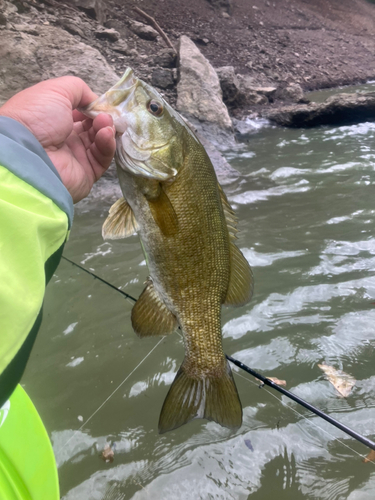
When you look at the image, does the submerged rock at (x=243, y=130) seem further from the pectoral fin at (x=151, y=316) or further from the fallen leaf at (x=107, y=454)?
the fallen leaf at (x=107, y=454)

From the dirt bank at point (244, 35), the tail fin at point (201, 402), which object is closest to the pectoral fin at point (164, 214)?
the tail fin at point (201, 402)

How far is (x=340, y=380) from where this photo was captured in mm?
2248

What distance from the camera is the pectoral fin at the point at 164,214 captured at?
1.44m

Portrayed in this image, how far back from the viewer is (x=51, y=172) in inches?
44.5

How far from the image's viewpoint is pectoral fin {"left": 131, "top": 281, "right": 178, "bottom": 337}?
1504 mm

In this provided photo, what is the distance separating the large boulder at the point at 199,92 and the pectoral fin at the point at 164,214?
655cm

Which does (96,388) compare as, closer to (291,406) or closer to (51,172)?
(291,406)

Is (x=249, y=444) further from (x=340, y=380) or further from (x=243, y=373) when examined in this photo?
(x=340, y=380)

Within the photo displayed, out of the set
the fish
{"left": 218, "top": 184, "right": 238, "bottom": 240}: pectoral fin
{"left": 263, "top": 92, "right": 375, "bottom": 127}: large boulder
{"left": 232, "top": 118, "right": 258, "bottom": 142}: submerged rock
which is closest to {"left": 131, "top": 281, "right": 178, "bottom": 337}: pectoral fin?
the fish

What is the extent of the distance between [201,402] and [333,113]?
960 cm

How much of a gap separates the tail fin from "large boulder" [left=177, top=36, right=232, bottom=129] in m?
6.79

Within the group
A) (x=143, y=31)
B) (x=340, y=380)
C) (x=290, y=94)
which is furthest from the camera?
(x=143, y=31)

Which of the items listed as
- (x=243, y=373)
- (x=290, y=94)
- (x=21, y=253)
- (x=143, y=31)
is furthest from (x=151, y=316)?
(x=143, y=31)

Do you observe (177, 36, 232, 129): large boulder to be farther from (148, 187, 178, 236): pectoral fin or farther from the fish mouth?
(148, 187, 178, 236): pectoral fin
